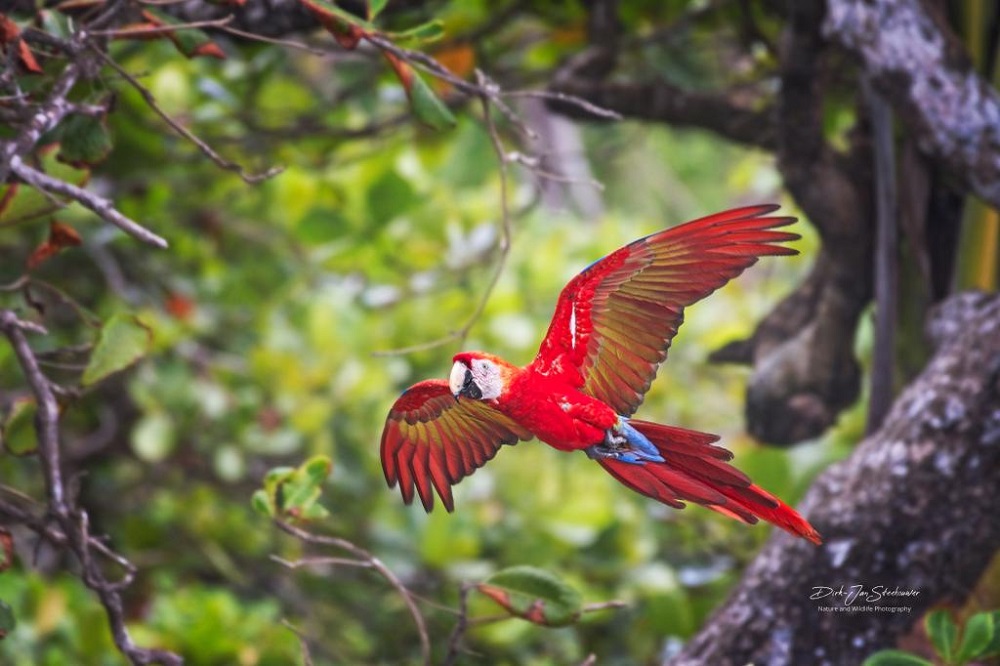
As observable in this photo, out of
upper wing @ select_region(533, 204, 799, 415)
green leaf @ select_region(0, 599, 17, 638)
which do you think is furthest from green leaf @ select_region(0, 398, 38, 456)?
upper wing @ select_region(533, 204, 799, 415)

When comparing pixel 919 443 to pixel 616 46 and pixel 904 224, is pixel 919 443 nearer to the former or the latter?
pixel 904 224

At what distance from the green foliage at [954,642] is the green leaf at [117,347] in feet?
2.43

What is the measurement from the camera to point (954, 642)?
3.73 feet

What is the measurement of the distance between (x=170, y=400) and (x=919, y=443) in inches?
59.7

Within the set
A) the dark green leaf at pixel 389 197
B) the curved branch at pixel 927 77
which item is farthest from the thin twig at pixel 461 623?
the dark green leaf at pixel 389 197

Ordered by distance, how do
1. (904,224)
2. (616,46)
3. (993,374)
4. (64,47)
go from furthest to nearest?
(616,46) → (904,224) → (993,374) → (64,47)

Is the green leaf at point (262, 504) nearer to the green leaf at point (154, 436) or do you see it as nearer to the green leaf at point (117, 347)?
the green leaf at point (117, 347)

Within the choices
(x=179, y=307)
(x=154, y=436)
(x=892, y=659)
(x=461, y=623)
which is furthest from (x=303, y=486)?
(x=179, y=307)

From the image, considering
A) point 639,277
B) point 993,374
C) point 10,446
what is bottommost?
point 10,446

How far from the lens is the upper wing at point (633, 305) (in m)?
0.81

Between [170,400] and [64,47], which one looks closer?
[64,47]

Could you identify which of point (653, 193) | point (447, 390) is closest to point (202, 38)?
point (447, 390)

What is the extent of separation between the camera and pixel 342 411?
2.45m
